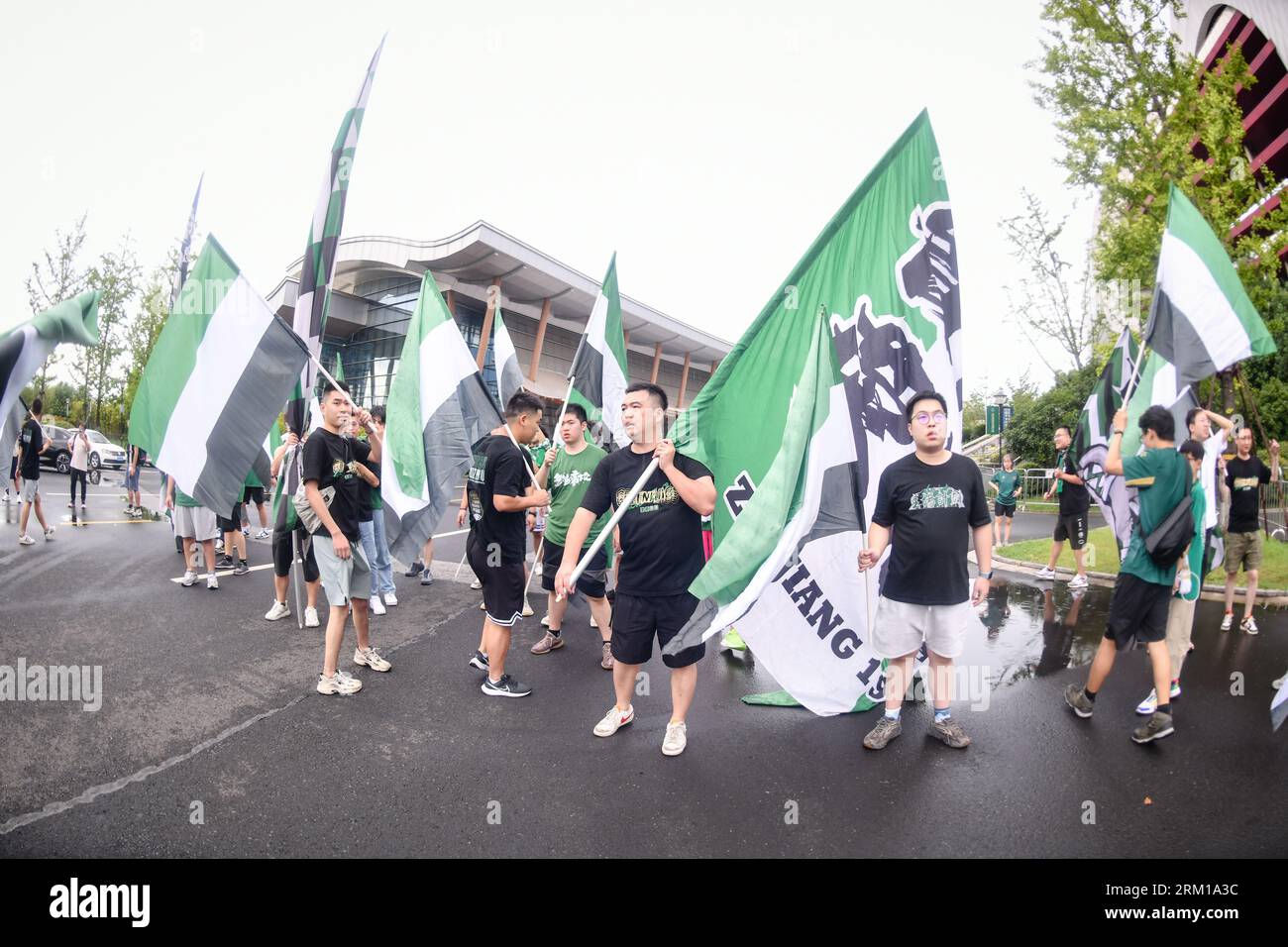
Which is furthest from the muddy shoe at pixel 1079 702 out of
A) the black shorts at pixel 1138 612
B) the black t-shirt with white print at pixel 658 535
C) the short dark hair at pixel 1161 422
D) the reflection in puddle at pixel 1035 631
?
the black t-shirt with white print at pixel 658 535

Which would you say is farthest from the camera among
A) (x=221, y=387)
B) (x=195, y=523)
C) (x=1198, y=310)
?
(x=195, y=523)

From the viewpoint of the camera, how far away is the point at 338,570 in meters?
4.20

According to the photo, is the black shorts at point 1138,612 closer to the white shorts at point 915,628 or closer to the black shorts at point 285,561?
the white shorts at point 915,628

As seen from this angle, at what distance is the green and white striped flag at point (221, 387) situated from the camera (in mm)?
4188

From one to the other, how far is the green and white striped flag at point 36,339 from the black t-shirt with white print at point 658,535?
249 centimetres

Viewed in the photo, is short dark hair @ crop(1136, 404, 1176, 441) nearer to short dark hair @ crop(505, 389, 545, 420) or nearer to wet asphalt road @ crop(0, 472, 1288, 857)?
wet asphalt road @ crop(0, 472, 1288, 857)

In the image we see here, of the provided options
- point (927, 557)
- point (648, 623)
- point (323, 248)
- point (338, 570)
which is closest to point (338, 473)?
point (338, 570)

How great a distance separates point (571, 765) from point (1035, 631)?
→ 5.13 m

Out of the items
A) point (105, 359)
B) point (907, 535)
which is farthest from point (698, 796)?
point (105, 359)

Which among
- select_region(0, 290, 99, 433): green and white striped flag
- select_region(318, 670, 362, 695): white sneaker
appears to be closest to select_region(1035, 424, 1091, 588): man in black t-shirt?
select_region(318, 670, 362, 695): white sneaker

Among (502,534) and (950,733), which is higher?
(502,534)

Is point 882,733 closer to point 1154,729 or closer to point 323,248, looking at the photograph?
point 1154,729
